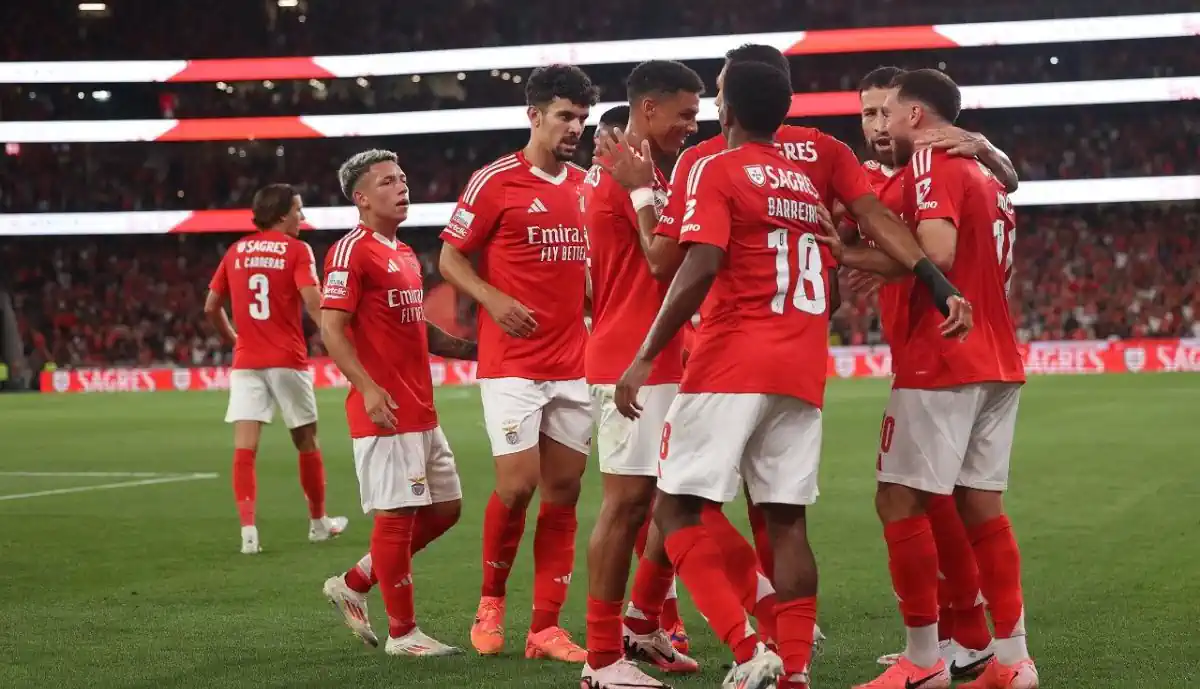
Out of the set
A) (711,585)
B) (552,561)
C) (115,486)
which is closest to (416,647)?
(552,561)

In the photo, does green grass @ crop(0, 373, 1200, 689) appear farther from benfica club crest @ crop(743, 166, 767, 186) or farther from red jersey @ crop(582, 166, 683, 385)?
benfica club crest @ crop(743, 166, 767, 186)

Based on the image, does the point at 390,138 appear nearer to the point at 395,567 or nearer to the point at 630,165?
the point at 395,567

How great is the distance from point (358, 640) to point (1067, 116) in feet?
135

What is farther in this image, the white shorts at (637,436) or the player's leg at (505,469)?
the player's leg at (505,469)

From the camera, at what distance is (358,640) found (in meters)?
6.45

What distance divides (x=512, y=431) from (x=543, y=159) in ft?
4.22

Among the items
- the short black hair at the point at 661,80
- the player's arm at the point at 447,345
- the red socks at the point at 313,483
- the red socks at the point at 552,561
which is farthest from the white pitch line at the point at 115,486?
the short black hair at the point at 661,80

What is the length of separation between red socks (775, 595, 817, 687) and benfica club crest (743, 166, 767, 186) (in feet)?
4.66

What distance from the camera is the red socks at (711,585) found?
14.9 ft

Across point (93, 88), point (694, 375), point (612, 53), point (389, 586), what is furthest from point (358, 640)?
point (93, 88)

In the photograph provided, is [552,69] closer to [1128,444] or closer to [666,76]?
[666,76]

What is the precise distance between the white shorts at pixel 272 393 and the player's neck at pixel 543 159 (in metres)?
4.35

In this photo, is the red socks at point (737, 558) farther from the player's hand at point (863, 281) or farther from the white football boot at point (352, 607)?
the white football boot at point (352, 607)

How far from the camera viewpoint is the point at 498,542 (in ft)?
20.7
